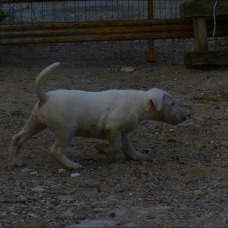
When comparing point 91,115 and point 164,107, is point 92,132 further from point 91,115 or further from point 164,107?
point 164,107

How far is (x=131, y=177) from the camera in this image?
5566 mm

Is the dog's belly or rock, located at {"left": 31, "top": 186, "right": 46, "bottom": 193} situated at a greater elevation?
the dog's belly

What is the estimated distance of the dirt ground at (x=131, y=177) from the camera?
461 cm

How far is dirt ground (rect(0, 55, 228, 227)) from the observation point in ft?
15.1

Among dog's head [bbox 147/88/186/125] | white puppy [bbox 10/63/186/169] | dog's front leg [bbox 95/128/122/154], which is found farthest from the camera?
dog's head [bbox 147/88/186/125]

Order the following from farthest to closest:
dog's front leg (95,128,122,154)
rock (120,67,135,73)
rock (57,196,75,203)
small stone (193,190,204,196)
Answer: rock (120,67,135,73) → dog's front leg (95,128,122,154) → small stone (193,190,204,196) → rock (57,196,75,203)

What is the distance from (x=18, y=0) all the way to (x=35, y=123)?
464 centimetres

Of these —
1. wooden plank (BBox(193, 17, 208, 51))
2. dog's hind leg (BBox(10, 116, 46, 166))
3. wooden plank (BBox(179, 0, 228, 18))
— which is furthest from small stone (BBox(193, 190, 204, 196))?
wooden plank (BBox(179, 0, 228, 18))

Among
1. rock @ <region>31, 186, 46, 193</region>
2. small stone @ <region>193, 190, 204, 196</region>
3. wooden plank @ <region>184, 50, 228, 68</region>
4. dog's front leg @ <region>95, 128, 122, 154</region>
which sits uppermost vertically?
wooden plank @ <region>184, 50, 228, 68</region>

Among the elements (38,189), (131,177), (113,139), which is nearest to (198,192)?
(131,177)

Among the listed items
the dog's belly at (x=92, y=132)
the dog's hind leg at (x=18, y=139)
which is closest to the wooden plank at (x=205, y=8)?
the dog's belly at (x=92, y=132)

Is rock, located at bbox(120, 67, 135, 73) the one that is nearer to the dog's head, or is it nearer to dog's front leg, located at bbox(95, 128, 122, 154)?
the dog's head

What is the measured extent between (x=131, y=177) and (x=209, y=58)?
4578 millimetres

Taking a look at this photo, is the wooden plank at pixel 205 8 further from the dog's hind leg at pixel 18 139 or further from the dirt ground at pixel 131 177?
the dog's hind leg at pixel 18 139
